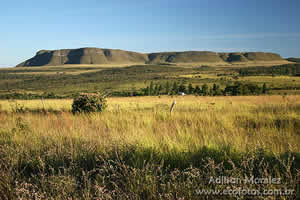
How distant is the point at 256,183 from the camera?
9.80ft

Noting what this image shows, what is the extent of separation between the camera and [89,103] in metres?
12.4

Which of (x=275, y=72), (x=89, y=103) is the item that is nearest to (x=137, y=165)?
(x=89, y=103)

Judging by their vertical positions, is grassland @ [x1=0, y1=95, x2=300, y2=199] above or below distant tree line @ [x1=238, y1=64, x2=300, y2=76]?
below

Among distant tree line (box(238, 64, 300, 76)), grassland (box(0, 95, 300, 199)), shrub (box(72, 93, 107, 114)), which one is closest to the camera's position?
grassland (box(0, 95, 300, 199))

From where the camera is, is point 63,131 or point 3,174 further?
point 63,131

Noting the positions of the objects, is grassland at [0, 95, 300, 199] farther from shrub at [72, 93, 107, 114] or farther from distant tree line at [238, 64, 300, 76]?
distant tree line at [238, 64, 300, 76]

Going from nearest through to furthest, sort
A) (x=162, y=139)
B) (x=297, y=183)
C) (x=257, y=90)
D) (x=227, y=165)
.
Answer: (x=297, y=183), (x=227, y=165), (x=162, y=139), (x=257, y=90)

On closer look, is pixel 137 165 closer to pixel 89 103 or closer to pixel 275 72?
pixel 89 103

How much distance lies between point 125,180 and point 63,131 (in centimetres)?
331

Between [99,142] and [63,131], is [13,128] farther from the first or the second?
[99,142]

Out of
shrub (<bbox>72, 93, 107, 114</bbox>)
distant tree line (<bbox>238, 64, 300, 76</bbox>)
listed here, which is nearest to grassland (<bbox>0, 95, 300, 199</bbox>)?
shrub (<bbox>72, 93, 107, 114</bbox>)

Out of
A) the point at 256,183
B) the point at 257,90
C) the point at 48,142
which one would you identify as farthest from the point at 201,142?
the point at 257,90

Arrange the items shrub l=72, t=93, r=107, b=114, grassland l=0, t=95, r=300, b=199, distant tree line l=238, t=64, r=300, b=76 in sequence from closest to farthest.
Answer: grassland l=0, t=95, r=300, b=199 < shrub l=72, t=93, r=107, b=114 < distant tree line l=238, t=64, r=300, b=76

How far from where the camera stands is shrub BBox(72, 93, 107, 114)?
1248cm
